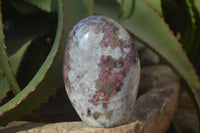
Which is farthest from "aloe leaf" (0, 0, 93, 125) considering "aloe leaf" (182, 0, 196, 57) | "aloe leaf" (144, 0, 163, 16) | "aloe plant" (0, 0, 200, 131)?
"aloe leaf" (182, 0, 196, 57)

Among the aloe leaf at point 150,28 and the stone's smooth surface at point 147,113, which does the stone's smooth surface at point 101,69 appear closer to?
the stone's smooth surface at point 147,113

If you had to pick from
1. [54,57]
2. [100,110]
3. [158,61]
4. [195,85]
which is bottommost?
[158,61]

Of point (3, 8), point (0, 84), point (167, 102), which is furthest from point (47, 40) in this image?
point (167, 102)

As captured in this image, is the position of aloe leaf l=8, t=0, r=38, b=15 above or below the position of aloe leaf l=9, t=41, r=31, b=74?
above

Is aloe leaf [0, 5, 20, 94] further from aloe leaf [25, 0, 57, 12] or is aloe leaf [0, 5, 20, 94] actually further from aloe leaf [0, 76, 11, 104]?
aloe leaf [25, 0, 57, 12]

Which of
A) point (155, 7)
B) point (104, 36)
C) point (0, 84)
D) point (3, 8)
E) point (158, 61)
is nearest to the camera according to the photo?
point (104, 36)

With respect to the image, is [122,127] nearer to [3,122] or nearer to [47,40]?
[3,122]

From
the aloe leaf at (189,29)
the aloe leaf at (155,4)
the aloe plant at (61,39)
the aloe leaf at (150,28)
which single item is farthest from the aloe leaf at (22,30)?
the aloe leaf at (189,29)
